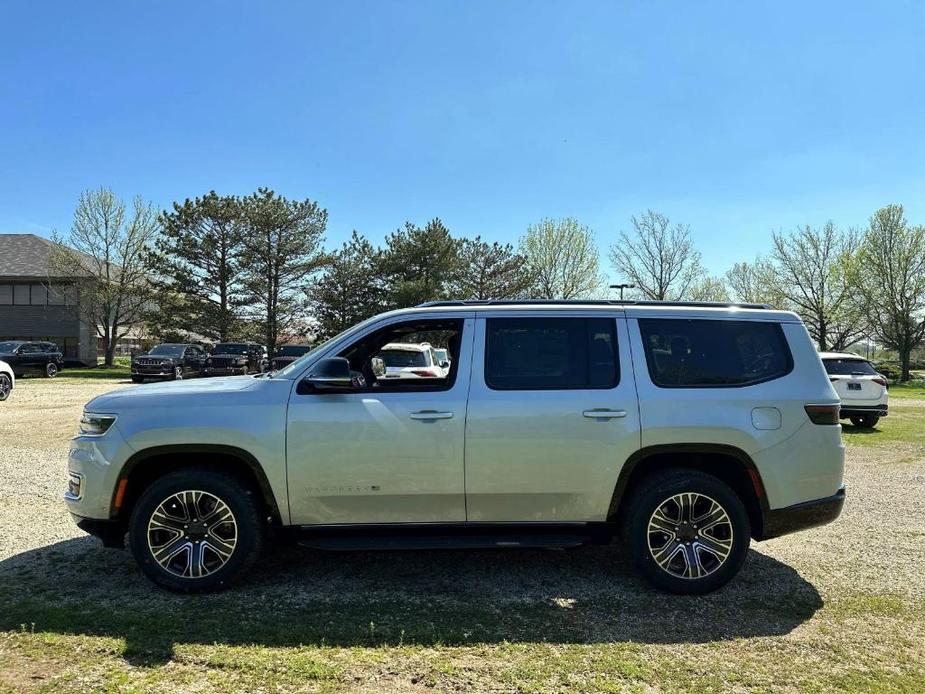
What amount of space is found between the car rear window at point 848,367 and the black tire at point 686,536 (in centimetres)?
1130

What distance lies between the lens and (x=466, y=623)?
3.77 m

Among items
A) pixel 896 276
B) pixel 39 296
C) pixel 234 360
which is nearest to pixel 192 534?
pixel 234 360

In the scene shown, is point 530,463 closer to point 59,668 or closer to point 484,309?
point 484,309

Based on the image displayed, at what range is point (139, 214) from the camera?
39.2 meters

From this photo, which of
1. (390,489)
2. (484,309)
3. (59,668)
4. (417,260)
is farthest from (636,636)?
(417,260)

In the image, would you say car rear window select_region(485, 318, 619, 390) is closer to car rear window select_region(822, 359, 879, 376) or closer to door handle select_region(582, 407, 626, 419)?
door handle select_region(582, 407, 626, 419)

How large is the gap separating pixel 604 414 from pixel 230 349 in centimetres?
2871

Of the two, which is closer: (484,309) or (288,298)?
(484,309)

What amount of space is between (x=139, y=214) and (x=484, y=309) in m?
41.5

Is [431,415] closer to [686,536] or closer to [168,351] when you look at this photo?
[686,536]

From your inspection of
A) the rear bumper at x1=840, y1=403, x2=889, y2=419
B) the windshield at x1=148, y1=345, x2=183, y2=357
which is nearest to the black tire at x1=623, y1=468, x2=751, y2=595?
the rear bumper at x1=840, y1=403, x2=889, y2=419

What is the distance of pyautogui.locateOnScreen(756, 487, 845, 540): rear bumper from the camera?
4211 millimetres

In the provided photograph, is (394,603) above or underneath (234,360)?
underneath

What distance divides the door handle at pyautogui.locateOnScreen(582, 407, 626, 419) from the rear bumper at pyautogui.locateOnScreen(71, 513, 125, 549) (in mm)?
3317
